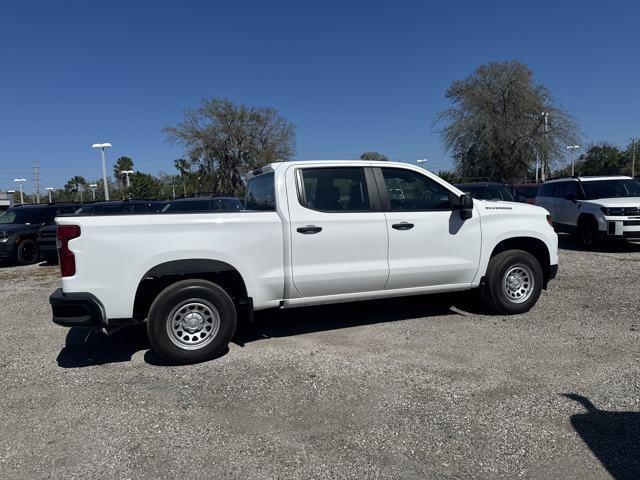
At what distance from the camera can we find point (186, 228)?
4473mm

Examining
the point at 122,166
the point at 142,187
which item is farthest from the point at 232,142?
the point at 122,166

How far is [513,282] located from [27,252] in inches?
521

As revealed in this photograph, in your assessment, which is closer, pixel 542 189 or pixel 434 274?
pixel 434 274

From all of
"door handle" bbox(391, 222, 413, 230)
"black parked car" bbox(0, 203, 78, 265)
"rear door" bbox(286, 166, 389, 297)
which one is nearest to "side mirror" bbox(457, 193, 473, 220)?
"door handle" bbox(391, 222, 413, 230)

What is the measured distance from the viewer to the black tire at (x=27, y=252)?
13.3 meters

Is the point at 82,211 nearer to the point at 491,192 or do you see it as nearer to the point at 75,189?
the point at 491,192

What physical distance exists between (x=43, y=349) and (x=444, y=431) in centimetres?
458

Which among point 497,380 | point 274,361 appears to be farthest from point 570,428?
point 274,361

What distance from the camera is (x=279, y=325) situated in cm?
597

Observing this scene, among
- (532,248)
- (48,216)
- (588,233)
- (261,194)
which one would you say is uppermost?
(261,194)

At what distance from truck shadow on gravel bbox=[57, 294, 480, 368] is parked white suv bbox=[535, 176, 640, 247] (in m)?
6.29

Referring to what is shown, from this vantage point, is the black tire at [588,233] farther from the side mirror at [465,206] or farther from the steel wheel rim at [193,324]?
the steel wheel rim at [193,324]

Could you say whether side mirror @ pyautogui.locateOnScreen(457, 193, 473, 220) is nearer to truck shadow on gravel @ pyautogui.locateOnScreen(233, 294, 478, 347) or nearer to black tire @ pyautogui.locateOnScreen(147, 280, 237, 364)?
truck shadow on gravel @ pyautogui.locateOnScreen(233, 294, 478, 347)

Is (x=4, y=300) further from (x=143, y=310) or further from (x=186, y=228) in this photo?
(x=186, y=228)
